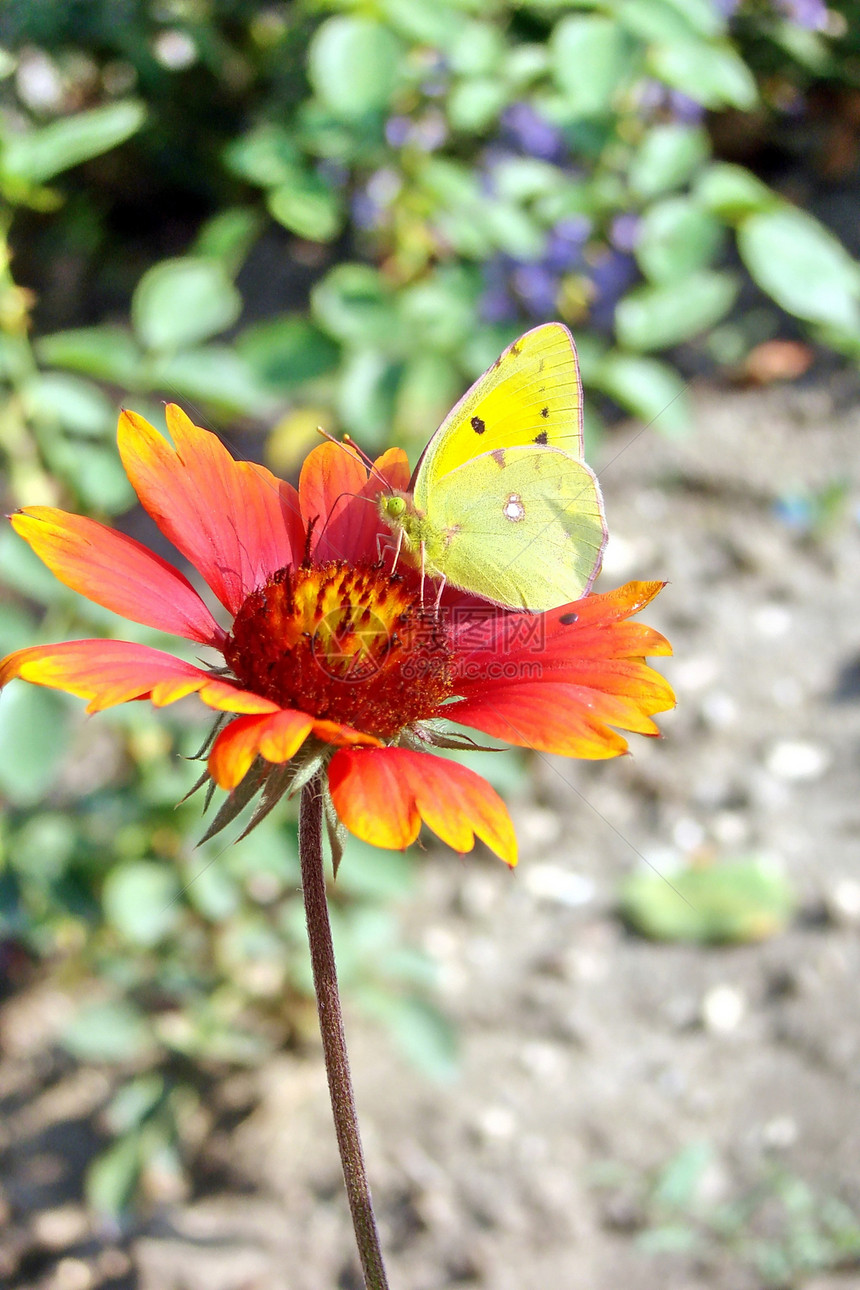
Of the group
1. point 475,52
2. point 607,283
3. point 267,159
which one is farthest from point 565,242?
point 267,159

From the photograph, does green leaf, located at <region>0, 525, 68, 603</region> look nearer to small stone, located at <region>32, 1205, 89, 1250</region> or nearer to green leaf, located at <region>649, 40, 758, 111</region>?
small stone, located at <region>32, 1205, 89, 1250</region>

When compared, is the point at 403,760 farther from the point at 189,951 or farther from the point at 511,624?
the point at 189,951

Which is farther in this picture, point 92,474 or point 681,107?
point 681,107

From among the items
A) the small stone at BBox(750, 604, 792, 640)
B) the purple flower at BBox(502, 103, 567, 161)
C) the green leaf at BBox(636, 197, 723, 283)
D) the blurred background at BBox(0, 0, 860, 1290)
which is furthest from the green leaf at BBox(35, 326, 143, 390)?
the small stone at BBox(750, 604, 792, 640)

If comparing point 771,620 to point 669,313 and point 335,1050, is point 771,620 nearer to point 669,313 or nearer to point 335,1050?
point 669,313

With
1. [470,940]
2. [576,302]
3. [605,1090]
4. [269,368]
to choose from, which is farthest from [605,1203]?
[576,302]
